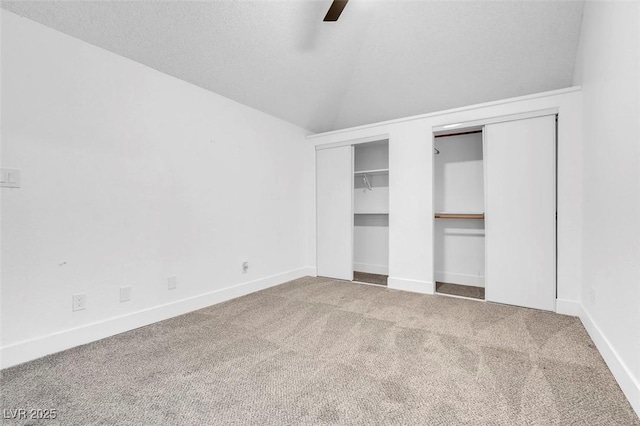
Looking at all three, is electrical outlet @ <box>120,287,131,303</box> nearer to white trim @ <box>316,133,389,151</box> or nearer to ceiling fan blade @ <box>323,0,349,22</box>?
ceiling fan blade @ <box>323,0,349,22</box>

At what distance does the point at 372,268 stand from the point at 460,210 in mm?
1585

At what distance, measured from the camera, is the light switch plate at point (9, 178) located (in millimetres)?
1798

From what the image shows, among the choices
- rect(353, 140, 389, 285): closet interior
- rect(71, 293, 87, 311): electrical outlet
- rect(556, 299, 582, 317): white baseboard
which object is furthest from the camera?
rect(353, 140, 389, 285): closet interior

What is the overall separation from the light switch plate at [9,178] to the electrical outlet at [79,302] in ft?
2.76

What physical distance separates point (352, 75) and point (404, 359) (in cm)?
310

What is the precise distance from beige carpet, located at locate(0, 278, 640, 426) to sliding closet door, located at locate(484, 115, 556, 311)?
1.12 ft

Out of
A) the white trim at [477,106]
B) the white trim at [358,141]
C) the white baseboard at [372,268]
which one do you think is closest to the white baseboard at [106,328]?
the white baseboard at [372,268]

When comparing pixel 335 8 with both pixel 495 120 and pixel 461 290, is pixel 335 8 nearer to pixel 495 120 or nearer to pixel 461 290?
pixel 495 120

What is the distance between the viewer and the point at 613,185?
1770 millimetres

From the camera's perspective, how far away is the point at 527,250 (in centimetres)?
288

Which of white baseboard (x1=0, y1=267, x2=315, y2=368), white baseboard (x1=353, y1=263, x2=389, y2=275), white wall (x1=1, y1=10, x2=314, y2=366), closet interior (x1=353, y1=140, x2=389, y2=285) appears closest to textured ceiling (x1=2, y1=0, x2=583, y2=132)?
white wall (x1=1, y1=10, x2=314, y2=366)

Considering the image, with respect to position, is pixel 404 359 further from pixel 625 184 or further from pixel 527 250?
pixel 527 250

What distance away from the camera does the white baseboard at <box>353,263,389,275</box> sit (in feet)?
14.7

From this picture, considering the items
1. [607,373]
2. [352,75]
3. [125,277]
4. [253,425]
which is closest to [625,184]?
[607,373]
